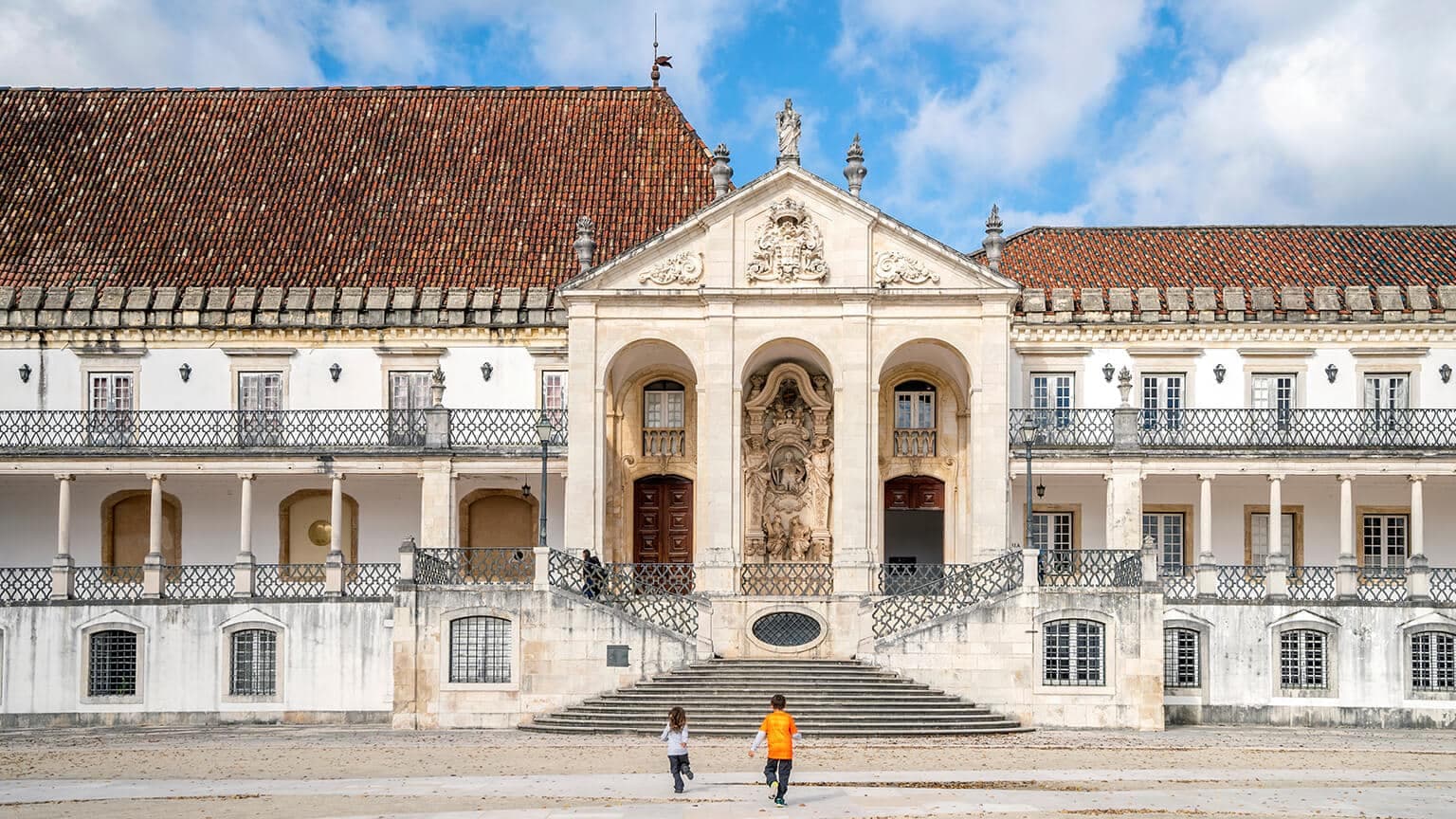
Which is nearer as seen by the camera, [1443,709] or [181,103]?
[1443,709]

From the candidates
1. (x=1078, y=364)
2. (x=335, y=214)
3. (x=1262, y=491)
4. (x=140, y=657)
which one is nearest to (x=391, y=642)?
(x=140, y=657)

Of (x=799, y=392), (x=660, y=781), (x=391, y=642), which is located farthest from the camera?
(x=799, y=392)

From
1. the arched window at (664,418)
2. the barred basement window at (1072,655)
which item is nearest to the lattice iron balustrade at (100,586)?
the arched window at (664,418)

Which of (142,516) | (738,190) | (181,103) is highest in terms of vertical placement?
(181,103)

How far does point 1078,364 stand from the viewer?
3972cm

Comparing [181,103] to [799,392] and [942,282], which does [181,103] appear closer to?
[799,392]

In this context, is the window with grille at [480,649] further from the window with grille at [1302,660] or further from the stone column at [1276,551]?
the window with grille at [1302,660]

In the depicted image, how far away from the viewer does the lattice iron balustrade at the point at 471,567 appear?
3275cm

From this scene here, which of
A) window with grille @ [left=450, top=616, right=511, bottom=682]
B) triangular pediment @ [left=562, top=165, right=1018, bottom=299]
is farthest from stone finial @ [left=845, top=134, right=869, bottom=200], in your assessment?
window with grille @ [left=450, top=616, right=511, bottom=682]

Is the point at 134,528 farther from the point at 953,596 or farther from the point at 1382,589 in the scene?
the point at 1382,589

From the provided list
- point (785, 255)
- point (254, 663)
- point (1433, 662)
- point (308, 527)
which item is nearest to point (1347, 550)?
point (1433, 662)

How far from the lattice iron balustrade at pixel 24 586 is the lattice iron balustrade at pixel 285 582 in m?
4.24

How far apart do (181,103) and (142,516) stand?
11.8 m

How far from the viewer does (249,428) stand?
38750 mm
